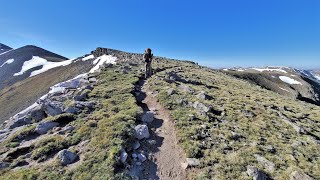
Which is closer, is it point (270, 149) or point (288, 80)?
point (270, 149)

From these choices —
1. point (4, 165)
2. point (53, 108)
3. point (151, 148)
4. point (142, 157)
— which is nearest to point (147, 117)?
point (151, 148)

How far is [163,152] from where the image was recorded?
512 inches

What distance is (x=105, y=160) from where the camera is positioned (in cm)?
1125

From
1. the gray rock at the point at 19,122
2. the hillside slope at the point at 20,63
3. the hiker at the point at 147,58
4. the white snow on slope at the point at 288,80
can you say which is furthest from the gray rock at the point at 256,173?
the white snow on slope at the point at 288,80

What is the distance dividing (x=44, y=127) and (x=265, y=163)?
1380cm

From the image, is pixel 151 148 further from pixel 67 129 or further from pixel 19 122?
pixel 19 122

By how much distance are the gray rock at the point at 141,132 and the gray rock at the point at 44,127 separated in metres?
5.79

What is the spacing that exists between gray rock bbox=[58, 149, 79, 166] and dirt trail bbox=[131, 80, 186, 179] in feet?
12.0

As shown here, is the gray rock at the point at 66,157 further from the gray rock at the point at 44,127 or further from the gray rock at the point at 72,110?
the gray rock at the point at 72,110

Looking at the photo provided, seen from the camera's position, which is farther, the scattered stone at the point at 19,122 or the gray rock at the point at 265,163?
the scattered stone at the point at 19,122

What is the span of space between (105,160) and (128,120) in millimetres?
4378

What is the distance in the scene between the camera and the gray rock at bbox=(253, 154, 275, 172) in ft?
37.8

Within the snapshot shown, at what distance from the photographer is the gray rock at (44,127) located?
14644 mm

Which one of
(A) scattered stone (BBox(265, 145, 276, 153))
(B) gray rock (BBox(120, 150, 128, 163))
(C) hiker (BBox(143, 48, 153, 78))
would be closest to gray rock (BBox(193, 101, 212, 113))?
(A) scattered stone (BBox(265, 145, 276, 153))
